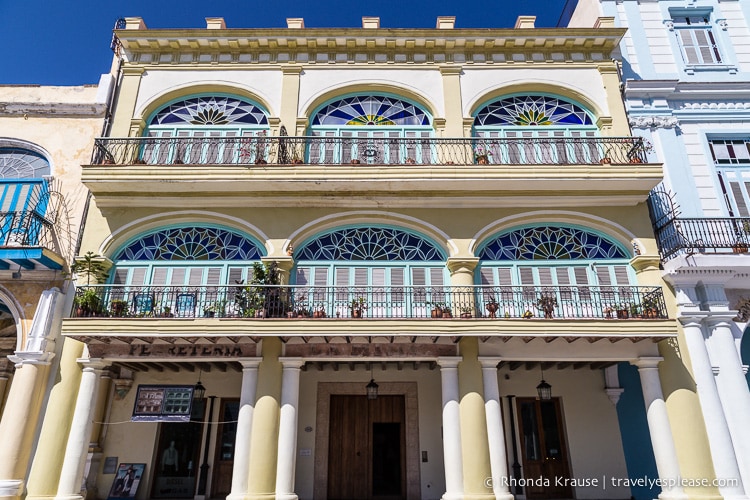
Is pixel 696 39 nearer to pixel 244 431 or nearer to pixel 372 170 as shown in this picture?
pixel 372 170

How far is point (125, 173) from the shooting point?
10.7 metres

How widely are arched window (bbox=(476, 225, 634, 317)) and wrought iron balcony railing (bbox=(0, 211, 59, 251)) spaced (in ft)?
30.7

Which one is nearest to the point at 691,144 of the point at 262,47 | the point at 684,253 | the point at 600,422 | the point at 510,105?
the point at 684,253

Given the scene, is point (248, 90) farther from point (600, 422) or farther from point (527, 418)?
point (600, 422)

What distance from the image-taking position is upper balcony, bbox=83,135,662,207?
35.1ft

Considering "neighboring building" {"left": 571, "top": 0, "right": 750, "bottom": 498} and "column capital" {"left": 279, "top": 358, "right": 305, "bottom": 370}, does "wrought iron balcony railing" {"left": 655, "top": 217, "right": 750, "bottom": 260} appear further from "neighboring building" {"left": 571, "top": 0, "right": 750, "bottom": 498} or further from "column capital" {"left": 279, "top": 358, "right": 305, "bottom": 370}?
"column capital" {"left": 279, "top": 358, "right": 305, "bottom": 370}

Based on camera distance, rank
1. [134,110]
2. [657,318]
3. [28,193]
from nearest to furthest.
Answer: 1. [657,318]
2. [28,193]
3. [134,110]

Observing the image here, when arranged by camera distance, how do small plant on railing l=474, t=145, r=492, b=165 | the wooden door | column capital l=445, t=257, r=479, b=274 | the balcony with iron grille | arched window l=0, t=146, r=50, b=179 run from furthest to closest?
arched window l=0, t=146, r=50, b=179 < the wooden door < small plant on railing l=474, t=145, r=492, b=165 < column capital l=445, t=257, r=479, b=274 < the balcony with iron grille

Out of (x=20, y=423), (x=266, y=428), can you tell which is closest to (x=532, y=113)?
(x=266, y=428)

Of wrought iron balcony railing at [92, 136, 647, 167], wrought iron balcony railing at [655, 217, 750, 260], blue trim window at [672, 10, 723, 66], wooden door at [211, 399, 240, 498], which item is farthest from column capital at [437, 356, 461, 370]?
blue trim window at [672, 10, 723, 66]

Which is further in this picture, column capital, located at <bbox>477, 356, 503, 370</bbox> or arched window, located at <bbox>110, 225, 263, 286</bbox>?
arched window, located at <bbox>110, 225, 263, 286</bbox>

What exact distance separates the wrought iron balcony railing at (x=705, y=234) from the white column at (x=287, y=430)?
26.4 feet

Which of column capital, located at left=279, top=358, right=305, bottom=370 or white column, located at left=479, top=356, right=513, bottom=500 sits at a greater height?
column capital, located at left=279, top=358, right=305, bottom=370

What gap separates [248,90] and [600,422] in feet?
38.3
